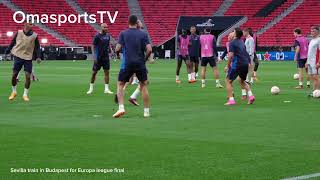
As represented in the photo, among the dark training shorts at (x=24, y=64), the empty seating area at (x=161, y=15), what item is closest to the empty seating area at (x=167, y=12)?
the empty seating area at (x=161, y=15)

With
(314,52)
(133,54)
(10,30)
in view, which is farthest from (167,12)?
(133,54)

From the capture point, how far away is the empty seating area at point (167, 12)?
71500 mm

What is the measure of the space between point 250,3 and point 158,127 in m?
61.8

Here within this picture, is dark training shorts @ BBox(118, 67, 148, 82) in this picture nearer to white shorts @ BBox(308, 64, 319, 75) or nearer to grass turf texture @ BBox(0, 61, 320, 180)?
grass turf texture @ BBox(0, 61, 320, 180)

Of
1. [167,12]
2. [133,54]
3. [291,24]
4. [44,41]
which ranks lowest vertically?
[44,41]

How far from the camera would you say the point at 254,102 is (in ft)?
62.5

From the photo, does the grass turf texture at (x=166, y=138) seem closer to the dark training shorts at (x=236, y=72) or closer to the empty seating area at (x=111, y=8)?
the dark training shorts at (x=236, y=72)

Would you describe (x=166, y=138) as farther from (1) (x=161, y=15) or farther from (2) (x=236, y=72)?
(1) (x=161, y=15)

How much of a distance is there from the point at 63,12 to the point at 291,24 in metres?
21.4

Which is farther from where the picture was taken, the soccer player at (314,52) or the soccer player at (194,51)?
the soccer player at (194,51)

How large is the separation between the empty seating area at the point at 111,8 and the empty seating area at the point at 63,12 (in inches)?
71.3

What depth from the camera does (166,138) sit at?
11820mm

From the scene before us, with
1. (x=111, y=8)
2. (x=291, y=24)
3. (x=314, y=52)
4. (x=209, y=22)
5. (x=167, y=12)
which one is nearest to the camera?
(x=314, y=52)

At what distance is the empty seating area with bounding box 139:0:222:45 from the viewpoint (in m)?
71.5
